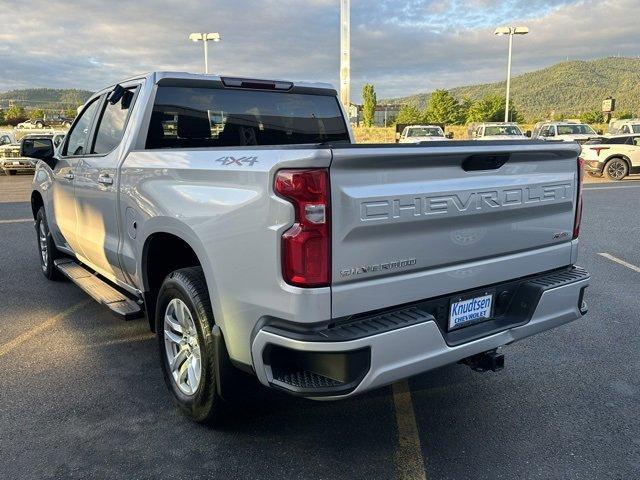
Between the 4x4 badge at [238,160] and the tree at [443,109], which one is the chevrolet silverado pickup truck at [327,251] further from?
the tree at [443,109]

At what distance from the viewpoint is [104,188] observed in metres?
4.14

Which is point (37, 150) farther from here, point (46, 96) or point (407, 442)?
point (46, 96)

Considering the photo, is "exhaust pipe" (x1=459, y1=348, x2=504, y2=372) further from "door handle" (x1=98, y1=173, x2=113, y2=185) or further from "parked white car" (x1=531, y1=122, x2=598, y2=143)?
"parked white car" (x1=531, y1=122, x2=598, y2=143)

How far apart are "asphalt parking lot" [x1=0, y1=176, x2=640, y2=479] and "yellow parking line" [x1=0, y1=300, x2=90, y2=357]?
0.07 ft

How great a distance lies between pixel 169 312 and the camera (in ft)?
11.2

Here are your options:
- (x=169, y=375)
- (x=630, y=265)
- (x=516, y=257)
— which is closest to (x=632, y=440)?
(x=516, y=257)

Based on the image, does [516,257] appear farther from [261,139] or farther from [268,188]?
[261,139]

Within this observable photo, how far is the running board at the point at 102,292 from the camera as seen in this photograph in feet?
12.6

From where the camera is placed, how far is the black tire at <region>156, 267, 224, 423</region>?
2.91 m

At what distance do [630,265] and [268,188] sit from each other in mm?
6188

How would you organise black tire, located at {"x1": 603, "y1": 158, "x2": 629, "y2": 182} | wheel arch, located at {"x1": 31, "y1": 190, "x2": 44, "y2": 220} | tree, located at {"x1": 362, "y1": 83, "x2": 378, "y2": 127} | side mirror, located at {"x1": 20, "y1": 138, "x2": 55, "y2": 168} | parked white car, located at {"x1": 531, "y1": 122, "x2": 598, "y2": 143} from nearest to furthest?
side mirror, located at {"x1": 20, "y1": 138, "x2": 55, "y2": 168} → wheel arch, located at {"x1": 31, "y1": 190, "x2": 44, "y2": 220} → black tire, located at {"x1": 603, "y1": 158, "x2": 629, "y2": 182} → parked white car, located at {"x1": 531, "y1": 122, "x2": 598, "y2": 143} → tree, located at {"x1": 362, "y1": 83, "x2": 378, "y2": 127}

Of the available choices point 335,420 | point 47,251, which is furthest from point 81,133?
point 335,420

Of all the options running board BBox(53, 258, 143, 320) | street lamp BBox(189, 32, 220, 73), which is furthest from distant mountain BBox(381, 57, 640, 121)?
running board BBox(53, 258, 143, 320)

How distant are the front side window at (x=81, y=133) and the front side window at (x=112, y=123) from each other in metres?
0.31
